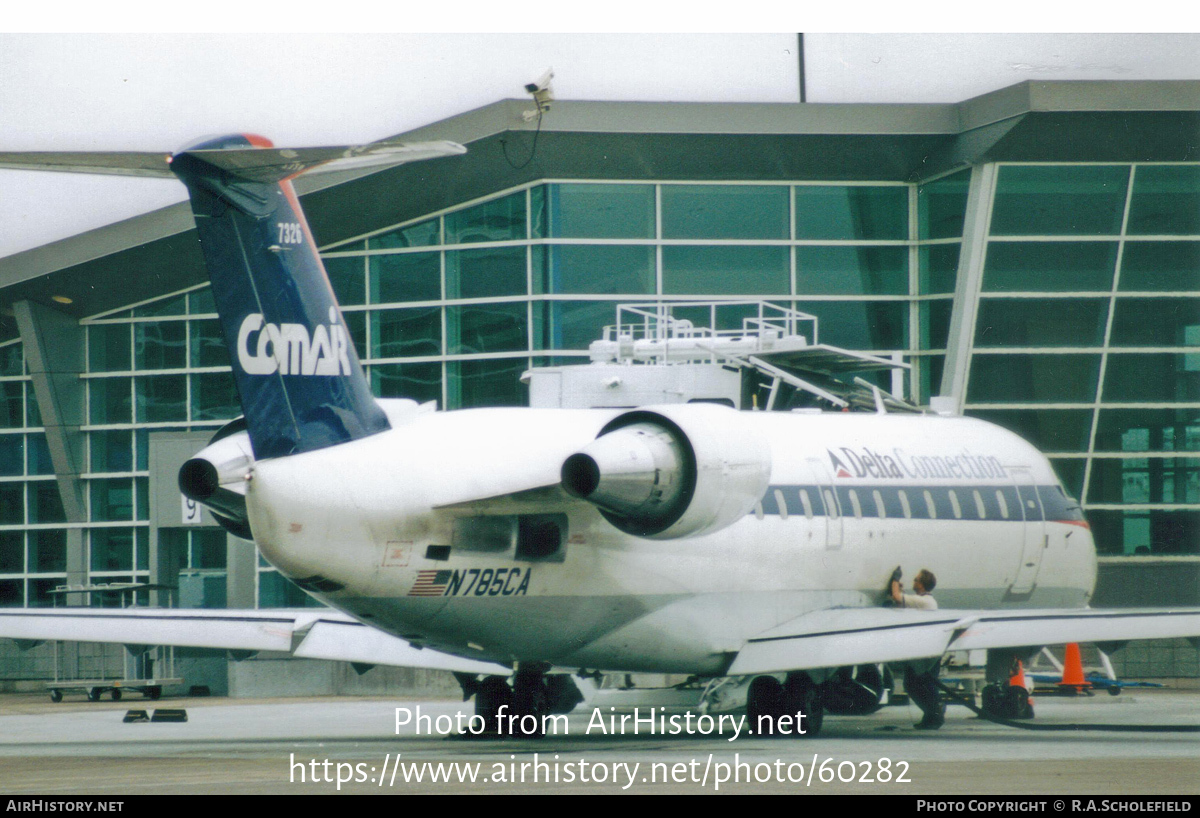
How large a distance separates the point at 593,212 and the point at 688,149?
195cm

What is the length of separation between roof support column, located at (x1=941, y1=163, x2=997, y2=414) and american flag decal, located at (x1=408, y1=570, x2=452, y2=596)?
527 inches

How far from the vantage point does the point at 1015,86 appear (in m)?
23.7

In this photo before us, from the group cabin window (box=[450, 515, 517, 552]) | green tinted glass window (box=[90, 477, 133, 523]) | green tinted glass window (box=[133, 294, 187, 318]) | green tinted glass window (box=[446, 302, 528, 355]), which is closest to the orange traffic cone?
green tinted glass window (box=[446, 302, 528, 355])

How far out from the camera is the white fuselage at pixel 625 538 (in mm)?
13148

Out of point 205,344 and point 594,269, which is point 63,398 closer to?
point 205,344

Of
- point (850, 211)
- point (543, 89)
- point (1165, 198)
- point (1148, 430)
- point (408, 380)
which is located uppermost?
point (850, 211)

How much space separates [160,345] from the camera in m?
28.8

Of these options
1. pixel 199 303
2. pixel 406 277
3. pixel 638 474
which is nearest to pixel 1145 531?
pixel 406 277

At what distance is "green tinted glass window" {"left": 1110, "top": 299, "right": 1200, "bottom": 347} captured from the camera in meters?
24.2

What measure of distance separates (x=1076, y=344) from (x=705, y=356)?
7.06 m

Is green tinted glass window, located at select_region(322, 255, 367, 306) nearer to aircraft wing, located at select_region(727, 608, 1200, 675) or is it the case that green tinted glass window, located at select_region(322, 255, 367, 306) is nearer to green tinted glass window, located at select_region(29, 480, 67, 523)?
green tinted glass window, located at select_region(29, 480, 67, 523)

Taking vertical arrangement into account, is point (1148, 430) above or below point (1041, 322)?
below

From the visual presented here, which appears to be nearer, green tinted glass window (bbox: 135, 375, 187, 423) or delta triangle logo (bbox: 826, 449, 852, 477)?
delta triangle logo (bbox: 826, 449, 852, 477)

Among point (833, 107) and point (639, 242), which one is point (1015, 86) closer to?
point (833, 107)
